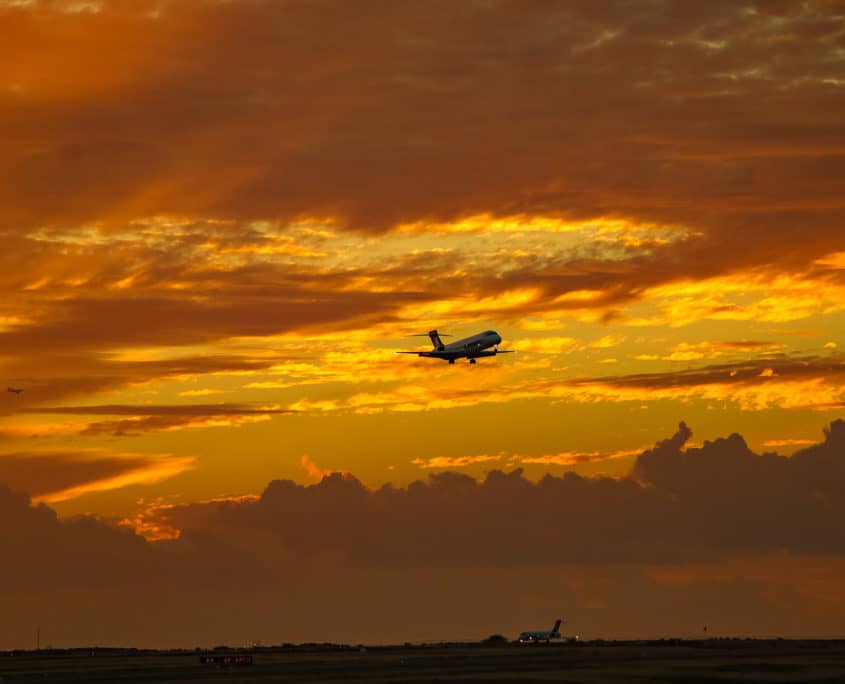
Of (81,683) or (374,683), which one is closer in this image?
(374,683)

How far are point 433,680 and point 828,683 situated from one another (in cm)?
5909

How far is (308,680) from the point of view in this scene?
19662cm

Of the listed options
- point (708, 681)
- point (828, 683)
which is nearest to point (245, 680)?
point (708, 681)

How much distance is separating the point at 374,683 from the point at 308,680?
1412cm

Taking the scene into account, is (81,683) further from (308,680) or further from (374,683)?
(374,683)

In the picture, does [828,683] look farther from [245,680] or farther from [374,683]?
[245,680]

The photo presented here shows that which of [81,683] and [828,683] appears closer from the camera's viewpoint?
[828,683]

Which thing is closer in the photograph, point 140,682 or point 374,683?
point 374,683

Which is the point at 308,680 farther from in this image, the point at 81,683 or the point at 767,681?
the point at 767,681

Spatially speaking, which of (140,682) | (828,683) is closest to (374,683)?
(140,682)

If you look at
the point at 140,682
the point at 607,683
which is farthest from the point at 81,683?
the point at 607,683

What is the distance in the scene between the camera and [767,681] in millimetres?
193500

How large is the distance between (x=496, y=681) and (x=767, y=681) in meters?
41.9

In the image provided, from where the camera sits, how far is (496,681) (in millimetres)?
193250
